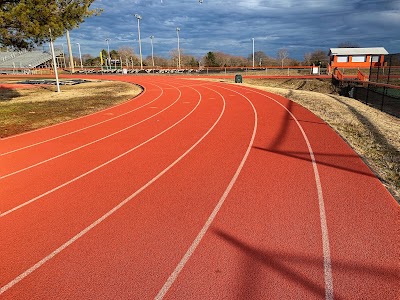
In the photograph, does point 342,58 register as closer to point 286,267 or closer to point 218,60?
→ point 218,60

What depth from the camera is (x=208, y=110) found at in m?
15.6

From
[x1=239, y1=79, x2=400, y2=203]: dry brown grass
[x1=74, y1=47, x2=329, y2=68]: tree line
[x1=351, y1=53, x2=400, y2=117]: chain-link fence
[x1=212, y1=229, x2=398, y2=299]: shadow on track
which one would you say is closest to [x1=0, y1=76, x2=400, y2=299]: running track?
[x1=212, y1=229, x2=398, y2=299]: shadow on track

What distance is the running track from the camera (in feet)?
12.0

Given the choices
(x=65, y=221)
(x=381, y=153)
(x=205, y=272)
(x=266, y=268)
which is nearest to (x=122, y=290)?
(x=205, y=272)

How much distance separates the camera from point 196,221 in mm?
5043

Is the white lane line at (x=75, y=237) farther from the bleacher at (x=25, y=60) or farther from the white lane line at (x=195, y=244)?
the bleacher at (x=25, y=60)

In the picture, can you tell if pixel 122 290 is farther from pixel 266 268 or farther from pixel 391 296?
pixel 391 296

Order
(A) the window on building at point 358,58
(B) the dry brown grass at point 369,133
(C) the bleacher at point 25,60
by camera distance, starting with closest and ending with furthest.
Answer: (B) the dry brown grass at point 369,133 < (A) the window on building at point 358,58 < (C) the bleacher at point 25,60

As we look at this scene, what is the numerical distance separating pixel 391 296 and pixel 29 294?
13.3 feet

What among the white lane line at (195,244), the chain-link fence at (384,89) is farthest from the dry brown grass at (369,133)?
the white lane line at (195,244)

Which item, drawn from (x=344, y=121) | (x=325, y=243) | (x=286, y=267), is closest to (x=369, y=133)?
(x=344, y=121)

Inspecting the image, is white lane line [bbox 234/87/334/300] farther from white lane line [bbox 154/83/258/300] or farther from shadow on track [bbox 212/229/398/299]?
white lane line [bbox 154/83/258/300]

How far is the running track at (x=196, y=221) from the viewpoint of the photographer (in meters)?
3.66

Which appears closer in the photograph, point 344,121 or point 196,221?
point 196,221
